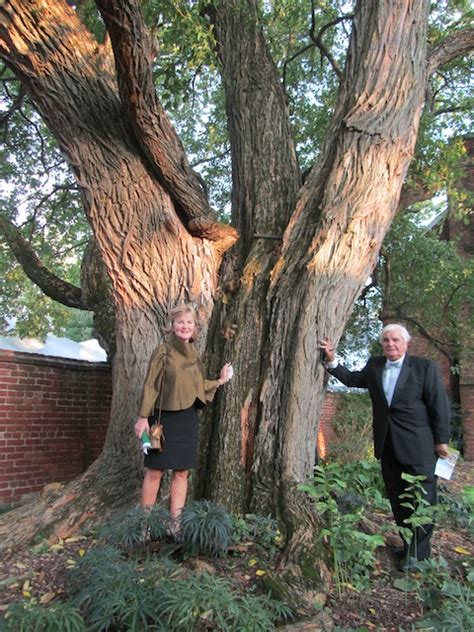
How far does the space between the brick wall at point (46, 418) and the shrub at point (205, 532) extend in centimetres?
496

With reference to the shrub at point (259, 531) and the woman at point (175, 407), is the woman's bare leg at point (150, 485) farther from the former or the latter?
the shrub at point (259, 531)

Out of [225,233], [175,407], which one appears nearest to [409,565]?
[175,407]

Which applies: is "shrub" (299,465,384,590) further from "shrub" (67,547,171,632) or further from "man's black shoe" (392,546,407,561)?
"shrub" (67,547,171,632)

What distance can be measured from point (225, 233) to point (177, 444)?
232 centimetres

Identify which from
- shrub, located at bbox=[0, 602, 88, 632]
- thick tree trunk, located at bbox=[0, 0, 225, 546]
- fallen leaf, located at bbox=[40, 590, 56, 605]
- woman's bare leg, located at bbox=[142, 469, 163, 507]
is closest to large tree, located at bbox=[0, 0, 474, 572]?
thick tree trunk, located at bbox=[0, 0, 225, 546]

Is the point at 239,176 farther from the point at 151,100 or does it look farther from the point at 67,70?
the point at 67,70

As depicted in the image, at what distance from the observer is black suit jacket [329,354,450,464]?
4.14 m

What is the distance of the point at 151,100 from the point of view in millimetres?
4812

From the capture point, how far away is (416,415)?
13.7ft

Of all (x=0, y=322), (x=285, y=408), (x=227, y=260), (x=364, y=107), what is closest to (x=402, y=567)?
(x=285, y=408)

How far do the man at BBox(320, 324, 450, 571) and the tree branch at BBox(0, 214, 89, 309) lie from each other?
7.78m

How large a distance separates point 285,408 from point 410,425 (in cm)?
99

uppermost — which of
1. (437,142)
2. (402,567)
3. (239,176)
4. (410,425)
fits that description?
(437,142)

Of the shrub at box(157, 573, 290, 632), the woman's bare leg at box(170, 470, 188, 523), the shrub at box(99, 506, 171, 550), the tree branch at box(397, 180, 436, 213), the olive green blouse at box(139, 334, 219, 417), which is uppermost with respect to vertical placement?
the tree branch at box(397, 180, 436, 213)
